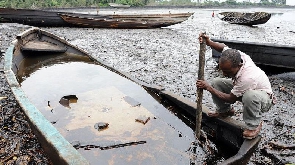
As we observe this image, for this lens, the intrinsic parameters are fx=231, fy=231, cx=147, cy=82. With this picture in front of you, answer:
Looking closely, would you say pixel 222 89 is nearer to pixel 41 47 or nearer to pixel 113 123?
pixel 113 123

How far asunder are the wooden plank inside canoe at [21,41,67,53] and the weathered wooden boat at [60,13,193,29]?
24.2ft

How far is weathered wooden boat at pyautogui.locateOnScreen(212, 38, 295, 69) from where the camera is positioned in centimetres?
654

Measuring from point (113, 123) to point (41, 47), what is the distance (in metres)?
5.19

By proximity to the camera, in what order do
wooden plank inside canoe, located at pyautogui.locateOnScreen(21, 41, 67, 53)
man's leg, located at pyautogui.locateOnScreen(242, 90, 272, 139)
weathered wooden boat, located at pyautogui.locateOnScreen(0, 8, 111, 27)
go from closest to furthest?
1. man's leg, located at pyautogui.locateOnScreen(242, 90, 272, 139)
2. wooden plank inside canoe, located at pyautogui.locateOnScreen(21, 41, 67, 53)
3. weathered wooden boat, located at pyautogui.locateOnScreen(0, 8, 111, 27)

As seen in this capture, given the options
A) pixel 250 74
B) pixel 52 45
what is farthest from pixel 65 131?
pixel 52 45

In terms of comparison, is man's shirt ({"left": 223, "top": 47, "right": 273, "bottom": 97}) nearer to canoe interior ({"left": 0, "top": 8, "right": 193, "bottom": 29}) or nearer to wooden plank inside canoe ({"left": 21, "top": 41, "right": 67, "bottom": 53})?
wooden plank inside canoe ({"left": 21, "top": 41, "right": 67, "bottom": 53})

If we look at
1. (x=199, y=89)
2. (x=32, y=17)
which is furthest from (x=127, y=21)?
(x=199, y=89)

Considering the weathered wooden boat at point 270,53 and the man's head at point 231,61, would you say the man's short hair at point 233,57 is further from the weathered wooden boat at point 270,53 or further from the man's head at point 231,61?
the weathered wooden boat at point 270,53

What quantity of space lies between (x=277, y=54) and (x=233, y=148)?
15.4 feet

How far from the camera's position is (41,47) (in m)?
7.77

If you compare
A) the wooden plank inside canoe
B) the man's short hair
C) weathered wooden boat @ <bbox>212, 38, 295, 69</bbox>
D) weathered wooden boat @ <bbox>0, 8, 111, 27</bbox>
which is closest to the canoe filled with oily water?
the man's short hair

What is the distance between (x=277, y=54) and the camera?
266 inches

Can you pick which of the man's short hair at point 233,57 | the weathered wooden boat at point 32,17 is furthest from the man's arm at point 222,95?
the weathered wooden boat at point 32,17

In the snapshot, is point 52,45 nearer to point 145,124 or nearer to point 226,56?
point 145,124
